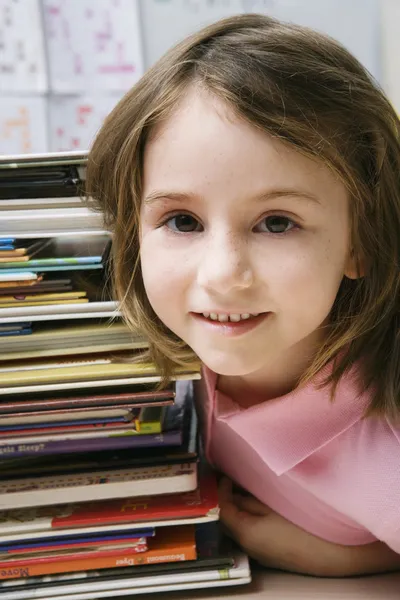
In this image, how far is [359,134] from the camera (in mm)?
578

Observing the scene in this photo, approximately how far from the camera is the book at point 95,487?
642 millimetres

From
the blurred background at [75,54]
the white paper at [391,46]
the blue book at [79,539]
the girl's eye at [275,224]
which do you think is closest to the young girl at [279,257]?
the girl's eye at [275,224]

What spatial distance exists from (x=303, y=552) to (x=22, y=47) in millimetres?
1394

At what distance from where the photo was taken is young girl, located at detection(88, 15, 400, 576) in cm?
54

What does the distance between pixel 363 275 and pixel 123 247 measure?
252mm

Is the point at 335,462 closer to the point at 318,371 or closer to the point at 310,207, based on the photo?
the point at 318,371

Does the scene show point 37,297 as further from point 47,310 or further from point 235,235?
point 235,235

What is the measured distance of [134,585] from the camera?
2.07 feet

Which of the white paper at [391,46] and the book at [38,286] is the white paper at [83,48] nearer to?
the white paper at [391,46]

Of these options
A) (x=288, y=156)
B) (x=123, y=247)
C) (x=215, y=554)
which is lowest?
(x=215, y=554)

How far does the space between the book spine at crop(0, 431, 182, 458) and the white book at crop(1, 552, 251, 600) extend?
0.43 ft

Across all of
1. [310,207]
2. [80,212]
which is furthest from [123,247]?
[310,207]

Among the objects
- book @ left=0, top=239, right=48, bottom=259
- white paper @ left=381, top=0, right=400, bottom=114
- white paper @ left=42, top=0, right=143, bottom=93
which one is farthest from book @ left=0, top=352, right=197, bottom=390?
white paper @ left=42, top=0, right=143, bottom=93

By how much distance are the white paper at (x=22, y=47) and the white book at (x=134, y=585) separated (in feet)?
4.19
